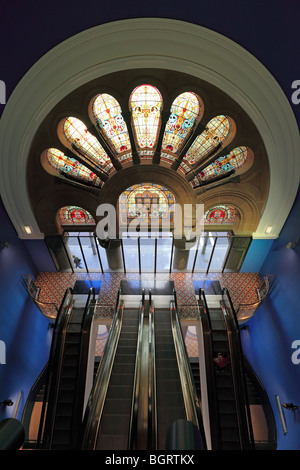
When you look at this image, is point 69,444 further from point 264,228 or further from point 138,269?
point 264,228

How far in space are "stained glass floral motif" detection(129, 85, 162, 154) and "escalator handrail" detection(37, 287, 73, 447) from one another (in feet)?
21.7

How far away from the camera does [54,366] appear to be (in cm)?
839

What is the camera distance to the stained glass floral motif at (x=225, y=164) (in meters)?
8.32

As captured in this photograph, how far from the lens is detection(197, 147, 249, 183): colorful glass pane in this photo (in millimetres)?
8320

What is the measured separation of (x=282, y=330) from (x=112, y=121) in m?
9.23

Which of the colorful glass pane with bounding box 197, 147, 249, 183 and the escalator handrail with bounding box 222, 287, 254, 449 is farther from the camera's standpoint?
the colorful glass pane with bounding box 197, 147, 249, 183

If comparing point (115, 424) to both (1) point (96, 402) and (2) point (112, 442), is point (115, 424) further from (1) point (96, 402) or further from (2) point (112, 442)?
(1) point (96, 402)

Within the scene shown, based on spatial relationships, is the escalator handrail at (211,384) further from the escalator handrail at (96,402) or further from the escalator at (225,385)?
the escalator handrail at (96,402)

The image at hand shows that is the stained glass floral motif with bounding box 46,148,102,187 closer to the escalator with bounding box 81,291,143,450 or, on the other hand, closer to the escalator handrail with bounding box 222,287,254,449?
the escalator with bounding box 81,291,143,450

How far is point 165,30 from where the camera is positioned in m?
6.18

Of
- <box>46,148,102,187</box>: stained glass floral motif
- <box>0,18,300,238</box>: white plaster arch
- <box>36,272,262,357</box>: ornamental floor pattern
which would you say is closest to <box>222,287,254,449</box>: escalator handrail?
<box>36,272,262,357</box>: ornamental floor pattern

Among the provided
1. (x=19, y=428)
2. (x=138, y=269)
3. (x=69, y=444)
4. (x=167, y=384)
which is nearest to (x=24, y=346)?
(x=69, y=444)

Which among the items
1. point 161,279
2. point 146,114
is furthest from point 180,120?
point 161,279

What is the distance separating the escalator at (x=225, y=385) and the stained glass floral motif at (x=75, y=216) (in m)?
5.71
